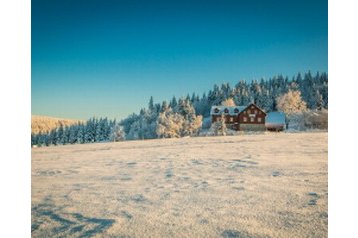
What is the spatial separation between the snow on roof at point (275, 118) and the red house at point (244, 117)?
0.30m

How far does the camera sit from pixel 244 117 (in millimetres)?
13078

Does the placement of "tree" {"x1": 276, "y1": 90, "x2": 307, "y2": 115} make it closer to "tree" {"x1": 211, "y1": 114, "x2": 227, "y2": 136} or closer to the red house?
the red house

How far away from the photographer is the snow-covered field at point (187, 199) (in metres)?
2.52

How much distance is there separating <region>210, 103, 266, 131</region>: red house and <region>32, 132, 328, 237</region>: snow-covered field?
6.58 m

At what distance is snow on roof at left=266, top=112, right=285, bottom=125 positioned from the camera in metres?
11.4

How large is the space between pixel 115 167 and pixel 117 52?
72.0 inches

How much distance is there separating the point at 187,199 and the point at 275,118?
29.8 feet

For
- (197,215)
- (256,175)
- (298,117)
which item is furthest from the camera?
(298,117)

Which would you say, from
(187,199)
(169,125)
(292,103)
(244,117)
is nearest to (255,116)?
(244,117)

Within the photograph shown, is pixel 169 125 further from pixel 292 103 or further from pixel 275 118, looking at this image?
pixel 292 103

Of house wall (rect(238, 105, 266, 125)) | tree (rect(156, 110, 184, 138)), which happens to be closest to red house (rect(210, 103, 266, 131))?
house wall (rect(238, 105, 266, 125))
